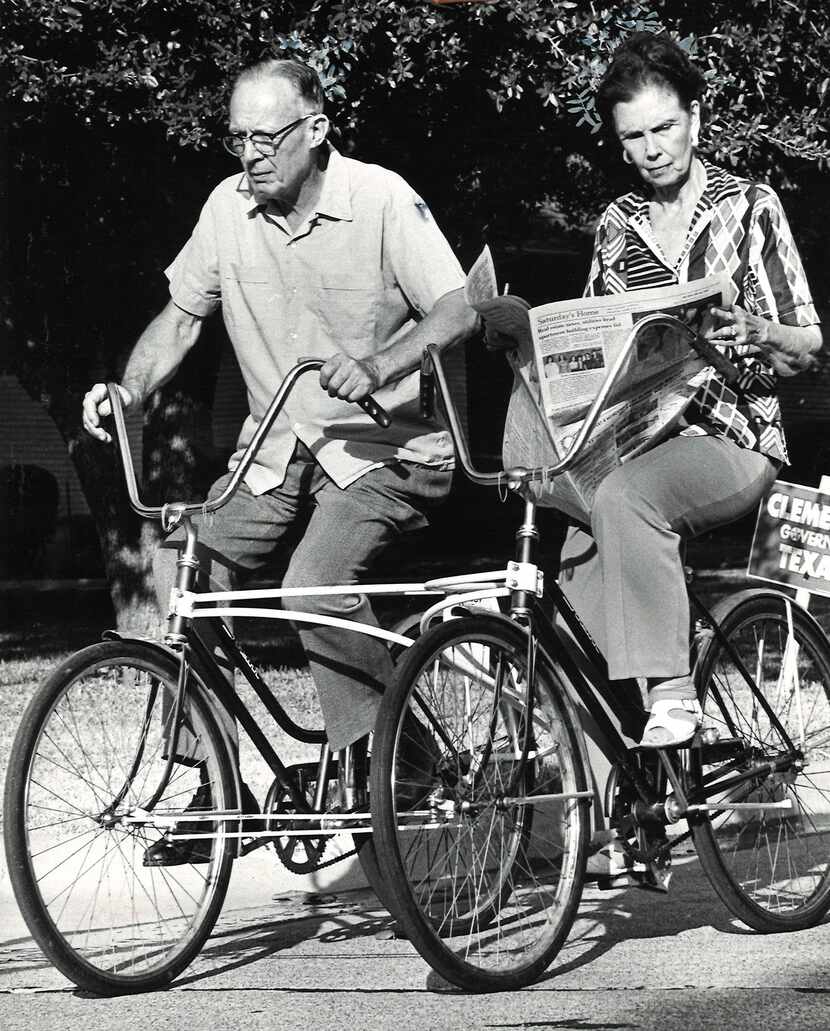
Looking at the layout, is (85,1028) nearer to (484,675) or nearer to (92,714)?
(92,714)

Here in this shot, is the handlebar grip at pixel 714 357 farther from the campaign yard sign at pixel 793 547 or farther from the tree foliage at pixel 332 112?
the tree foliage at pixel 332 112

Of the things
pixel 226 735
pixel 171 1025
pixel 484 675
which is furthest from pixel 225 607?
pixel 171 1025

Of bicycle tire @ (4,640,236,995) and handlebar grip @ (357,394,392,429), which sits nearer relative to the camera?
bicycle tire @ (4,640,236,995)

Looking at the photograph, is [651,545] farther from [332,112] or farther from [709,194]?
[332,112]

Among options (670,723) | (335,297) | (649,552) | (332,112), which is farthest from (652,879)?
(332,112)

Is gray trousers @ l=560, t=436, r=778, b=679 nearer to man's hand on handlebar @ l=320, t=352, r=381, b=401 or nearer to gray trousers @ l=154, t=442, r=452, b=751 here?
gray trousers @ l=154, t=442, r=452, b=751

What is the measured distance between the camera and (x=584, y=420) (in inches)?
156

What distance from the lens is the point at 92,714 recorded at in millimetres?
4148

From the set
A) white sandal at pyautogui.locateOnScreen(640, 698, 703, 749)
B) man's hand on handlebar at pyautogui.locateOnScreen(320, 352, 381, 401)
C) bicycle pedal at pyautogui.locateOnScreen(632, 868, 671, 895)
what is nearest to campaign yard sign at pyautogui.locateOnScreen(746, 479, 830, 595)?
white sandal at pyautogui.locateOnScreen(640, 698, 703, 749)

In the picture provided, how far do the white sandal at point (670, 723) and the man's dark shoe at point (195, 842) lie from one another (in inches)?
38.0

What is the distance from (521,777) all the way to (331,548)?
0.73 meters

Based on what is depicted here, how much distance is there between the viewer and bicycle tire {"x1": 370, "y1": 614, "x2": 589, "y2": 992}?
3.91 meters

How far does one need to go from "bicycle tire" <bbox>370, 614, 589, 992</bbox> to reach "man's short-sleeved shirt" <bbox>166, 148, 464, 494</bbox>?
2.04 feet

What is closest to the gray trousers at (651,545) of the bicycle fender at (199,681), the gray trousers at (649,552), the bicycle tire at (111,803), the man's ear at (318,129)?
the gray trousers at (649,552)
